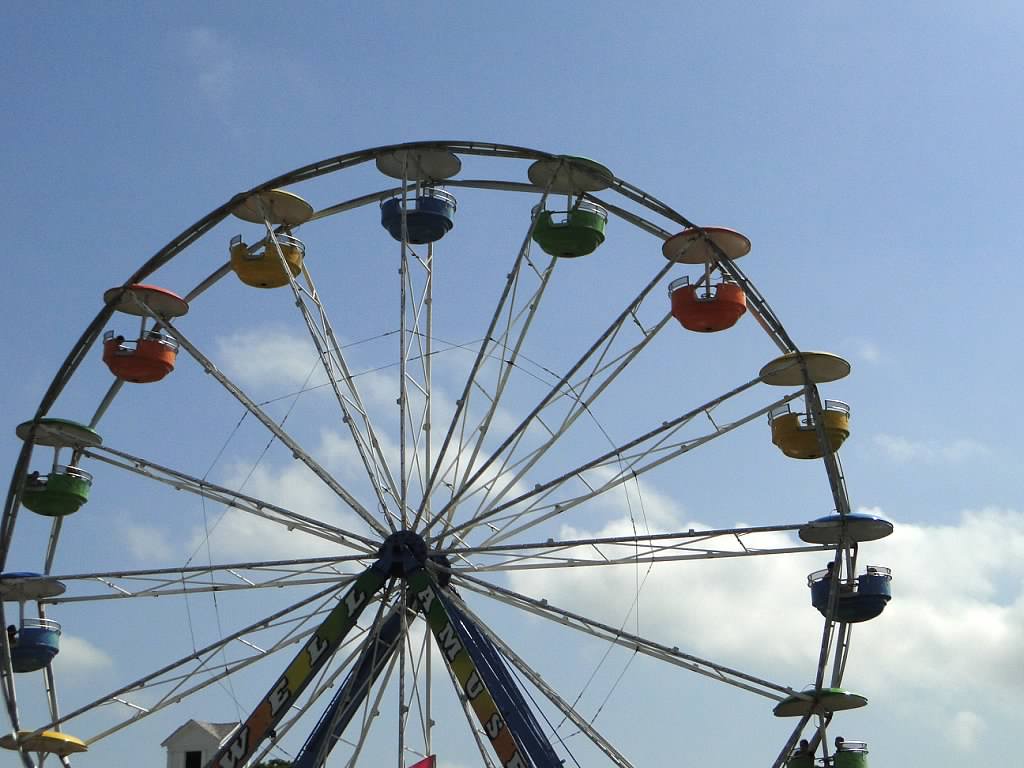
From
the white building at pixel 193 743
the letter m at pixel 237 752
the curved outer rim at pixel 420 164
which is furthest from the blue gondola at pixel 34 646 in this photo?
the white building at pixel 193 743

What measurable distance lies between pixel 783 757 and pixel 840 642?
5.78 ft

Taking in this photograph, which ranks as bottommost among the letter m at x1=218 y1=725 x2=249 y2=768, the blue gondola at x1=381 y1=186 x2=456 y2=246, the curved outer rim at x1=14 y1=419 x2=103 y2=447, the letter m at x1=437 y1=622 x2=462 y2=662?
the letter m at x1=218 y1=725 x2=249 y2=768

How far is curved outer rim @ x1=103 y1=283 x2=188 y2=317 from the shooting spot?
2294 centimetres

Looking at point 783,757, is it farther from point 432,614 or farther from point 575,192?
point 575,192

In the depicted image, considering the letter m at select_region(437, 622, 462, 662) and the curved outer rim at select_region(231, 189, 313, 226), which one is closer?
the letter m at select_region(437, 622, 462, 662)

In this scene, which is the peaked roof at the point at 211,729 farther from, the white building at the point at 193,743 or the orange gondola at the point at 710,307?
the orange gondola at the point at 710,307

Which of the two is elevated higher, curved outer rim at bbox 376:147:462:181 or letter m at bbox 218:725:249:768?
curved outer rim at bbox 376:147:462:181

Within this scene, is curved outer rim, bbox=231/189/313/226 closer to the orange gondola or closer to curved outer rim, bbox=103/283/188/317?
curved outer rim, bbox=103/283/188/317

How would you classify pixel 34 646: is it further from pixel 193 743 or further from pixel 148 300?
pixel 193 743

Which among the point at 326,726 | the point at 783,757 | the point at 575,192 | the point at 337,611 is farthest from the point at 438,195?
the point at 783,757

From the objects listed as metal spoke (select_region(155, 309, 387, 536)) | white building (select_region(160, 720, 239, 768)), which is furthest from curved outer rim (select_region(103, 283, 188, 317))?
white building (select_region(160, 720, 239, 768))

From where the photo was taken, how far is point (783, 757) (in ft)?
68.4

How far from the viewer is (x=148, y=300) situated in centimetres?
2305

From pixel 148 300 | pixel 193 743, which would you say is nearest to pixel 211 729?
pixel 193 743
